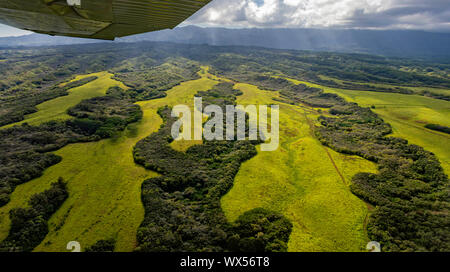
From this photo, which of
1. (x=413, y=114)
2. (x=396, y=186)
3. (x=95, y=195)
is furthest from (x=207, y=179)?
(x=413, y=114)

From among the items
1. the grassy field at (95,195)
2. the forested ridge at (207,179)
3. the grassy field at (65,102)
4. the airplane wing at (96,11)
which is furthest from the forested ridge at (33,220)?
the grassy field at (65,102)

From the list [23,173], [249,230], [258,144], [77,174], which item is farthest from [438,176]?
[23,173]

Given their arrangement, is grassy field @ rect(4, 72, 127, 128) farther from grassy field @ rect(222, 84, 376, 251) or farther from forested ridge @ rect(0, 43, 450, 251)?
grassy field @ rect(222, 84, 376, 251)

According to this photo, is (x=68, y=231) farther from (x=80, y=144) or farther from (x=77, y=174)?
(x=80, y=144)

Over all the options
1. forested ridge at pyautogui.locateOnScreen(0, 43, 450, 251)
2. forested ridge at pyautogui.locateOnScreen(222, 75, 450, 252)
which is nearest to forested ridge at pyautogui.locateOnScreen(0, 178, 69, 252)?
forested ridge at pyautogui.locateOnScreen(0, 43, 450, 251)

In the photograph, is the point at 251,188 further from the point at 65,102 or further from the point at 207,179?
the point at 65,102

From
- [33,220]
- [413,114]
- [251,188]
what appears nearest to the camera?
[33,220]

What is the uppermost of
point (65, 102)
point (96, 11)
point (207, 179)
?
point (96, 11)
